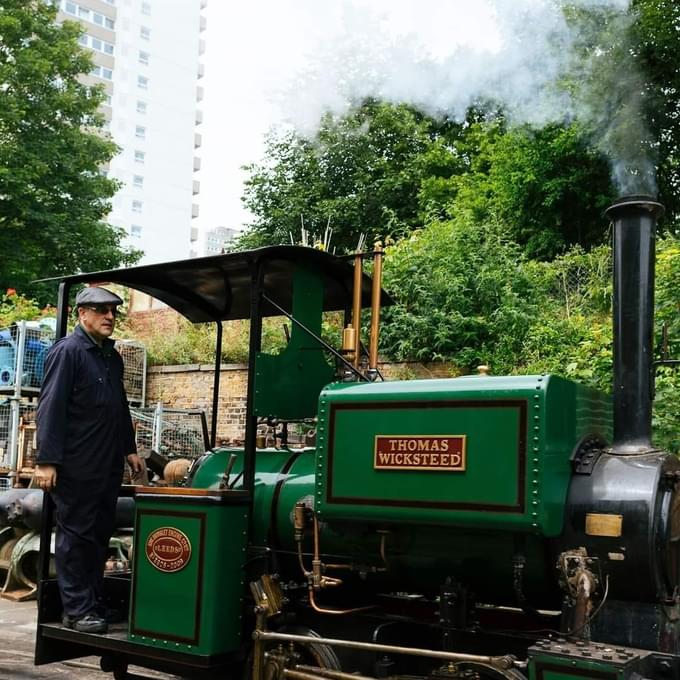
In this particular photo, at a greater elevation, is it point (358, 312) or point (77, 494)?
point (358, 312)

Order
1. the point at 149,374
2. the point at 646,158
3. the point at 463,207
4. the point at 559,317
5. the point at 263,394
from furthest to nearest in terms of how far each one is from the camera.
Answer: the point at 463,207 → the point at 149,374 → the point at 559,317 → the point at 646,158 → the point at 263,394

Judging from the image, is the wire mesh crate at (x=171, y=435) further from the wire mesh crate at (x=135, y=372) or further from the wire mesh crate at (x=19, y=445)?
the wire mesh crate at (x=19, y=445)

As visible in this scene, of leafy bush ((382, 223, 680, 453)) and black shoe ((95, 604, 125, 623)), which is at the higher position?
leafy bush ((382, 223, 680, 453))

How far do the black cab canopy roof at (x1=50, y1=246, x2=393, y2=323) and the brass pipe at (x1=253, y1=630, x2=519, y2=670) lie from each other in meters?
1.56

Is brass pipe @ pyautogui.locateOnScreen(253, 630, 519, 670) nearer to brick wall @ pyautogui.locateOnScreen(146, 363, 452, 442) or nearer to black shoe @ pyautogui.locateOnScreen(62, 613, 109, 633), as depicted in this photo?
black shoe @ pyautogui.locateOnScreen(62, 613, 109, 633)

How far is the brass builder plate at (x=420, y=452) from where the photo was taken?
131 inches

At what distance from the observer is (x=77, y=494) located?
4414 millimetres

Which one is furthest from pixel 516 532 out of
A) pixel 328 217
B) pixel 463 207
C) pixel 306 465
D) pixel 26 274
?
pixel 26 274

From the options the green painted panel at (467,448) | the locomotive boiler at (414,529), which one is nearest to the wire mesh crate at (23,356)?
the locomotive boiler at (414,529)

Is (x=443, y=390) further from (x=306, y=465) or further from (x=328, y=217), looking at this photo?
(x=328, y=217)

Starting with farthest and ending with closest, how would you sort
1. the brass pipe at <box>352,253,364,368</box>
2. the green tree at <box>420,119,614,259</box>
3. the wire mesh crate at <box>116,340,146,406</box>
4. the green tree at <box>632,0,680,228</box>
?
1. the green tree at <box>420,119,614,259</box>
2. the wire mesh crate at <box>116,340,146,406</box>
3. the green tree at <box>632,0,680,228</box>
4. the brass pipe at <box>352,253,364,368</box>

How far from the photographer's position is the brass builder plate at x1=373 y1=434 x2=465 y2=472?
3.33 m

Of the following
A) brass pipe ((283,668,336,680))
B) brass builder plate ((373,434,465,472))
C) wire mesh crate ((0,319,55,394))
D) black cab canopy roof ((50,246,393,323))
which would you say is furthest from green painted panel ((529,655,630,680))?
wire mesh crate ((0,319,55,394))

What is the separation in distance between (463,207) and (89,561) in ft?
33.6
